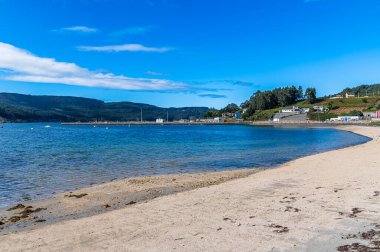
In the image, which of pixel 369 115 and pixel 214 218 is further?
pixel 369 115

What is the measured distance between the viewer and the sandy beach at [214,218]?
27.1ft

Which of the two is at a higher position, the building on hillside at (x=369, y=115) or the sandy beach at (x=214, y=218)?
the building on hillside at (x=369, y=115)

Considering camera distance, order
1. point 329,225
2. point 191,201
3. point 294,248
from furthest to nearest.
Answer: point 191,201 < point 329,225 < point 294,248

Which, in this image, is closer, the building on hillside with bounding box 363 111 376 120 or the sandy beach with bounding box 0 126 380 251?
the sandy beach with bounding box 0 126 380 251

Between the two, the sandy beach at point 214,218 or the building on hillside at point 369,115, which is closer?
the sandy beach at point 214,218

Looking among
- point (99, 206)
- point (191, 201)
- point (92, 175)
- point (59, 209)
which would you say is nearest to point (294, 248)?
point (191, 201)

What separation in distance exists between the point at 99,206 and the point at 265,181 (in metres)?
7.99

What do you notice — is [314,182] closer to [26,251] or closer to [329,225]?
[329,225]

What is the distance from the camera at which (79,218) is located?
12016 mm

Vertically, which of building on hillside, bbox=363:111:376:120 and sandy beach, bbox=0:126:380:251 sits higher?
building on hillside, bbox=363:111:376:120

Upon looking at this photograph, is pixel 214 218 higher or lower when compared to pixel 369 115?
lower

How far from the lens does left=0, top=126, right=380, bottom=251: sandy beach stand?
8266 mm

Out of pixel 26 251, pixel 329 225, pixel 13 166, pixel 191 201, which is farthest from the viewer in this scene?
pixel 13 166

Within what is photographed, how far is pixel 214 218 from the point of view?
10.5m
